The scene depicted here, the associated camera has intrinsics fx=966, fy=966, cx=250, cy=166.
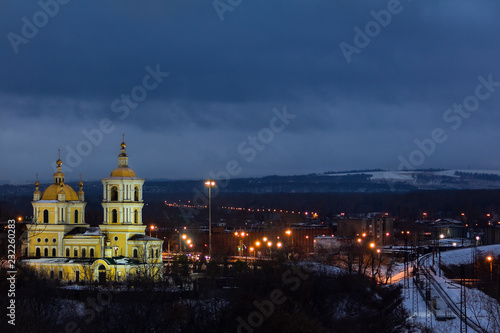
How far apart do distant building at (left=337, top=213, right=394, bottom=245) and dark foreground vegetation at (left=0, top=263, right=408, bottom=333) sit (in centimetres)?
4850

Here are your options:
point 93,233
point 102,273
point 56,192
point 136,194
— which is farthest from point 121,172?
point 102,273

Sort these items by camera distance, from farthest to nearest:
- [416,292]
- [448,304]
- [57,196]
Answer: [57,196] < [416,292] < [448,304]

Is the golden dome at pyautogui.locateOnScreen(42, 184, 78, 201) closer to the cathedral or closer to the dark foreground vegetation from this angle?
the cathedral

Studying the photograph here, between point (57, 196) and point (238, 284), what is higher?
point (57, 196)

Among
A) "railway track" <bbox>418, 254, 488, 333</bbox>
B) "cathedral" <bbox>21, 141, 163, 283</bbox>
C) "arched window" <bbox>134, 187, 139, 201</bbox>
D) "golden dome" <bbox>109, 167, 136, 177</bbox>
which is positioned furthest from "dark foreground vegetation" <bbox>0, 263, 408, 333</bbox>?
"golden dome" <bbox>109, 167, 136, 177</bbox>

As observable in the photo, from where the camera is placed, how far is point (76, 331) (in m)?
32.5

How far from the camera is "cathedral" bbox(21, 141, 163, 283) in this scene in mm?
56438

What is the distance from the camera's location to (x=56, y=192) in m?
60.5

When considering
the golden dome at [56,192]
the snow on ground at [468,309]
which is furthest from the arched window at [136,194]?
the snow on ground at [468,309]

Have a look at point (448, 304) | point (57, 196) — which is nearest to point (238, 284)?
point (448, 304)

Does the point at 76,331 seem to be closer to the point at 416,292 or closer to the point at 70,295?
the point at 70,295

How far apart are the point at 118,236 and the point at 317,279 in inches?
747

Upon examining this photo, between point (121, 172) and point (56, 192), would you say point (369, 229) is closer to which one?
point (121, 172)

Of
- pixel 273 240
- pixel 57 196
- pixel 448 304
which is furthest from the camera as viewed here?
pixel 273 240
